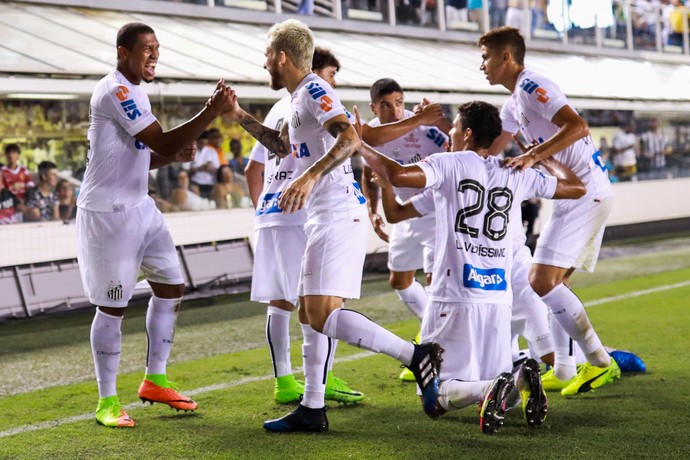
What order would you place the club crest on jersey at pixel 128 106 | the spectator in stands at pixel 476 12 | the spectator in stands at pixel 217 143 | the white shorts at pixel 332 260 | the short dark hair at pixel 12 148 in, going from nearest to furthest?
the white shorts at pixel 332 260 → the club crest on jersey at pixel 128 106 → the short dark hair at pixel 12 148 → the spectator in stands at pixel 217 143 → the spectator in stands at pixel 476 12

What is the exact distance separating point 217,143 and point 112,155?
29.7ft

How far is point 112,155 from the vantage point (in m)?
5.28

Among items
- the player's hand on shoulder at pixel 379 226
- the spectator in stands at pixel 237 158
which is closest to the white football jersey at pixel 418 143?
the player's hand on shoulder at pixel 379 226

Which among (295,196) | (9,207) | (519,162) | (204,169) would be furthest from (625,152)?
(295,196)

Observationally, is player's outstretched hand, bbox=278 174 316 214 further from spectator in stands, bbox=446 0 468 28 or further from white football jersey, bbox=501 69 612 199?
spectator in stands, bbox=446 0 468 28

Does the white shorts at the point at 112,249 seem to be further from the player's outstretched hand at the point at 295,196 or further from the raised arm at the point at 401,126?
the raised arm at the point at 401,126

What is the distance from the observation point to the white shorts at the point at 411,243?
6.85 metres

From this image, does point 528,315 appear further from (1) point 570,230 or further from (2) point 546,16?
(2) point 546,16

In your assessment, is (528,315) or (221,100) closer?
(221,100)

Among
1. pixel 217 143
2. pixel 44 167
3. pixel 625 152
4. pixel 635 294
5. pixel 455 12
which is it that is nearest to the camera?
pixel 635 294

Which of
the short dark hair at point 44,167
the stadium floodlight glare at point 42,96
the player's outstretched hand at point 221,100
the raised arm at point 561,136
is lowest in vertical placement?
the short dark hair at point 44,167

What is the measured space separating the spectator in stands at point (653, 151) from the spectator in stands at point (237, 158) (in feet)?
36.4

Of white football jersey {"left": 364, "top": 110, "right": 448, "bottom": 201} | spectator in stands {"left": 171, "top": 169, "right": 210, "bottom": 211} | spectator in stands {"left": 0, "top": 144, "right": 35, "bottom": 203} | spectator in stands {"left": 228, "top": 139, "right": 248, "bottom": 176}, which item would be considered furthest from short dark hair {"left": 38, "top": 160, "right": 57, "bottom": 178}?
white football jersey {"left": 364, "top": 110, "right": 448, "bottom": 201}

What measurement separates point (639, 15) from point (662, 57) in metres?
1.35
